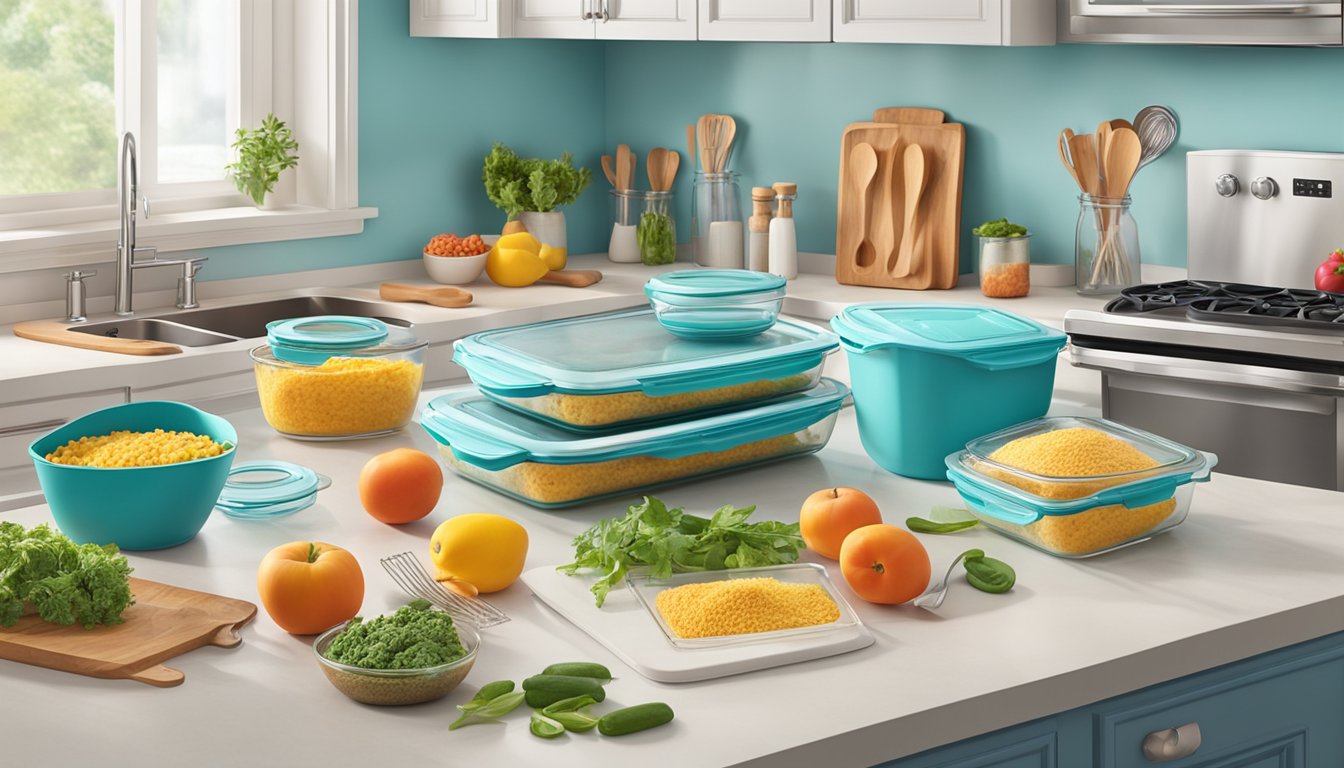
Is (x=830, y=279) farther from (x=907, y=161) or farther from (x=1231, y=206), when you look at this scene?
(x=1231, y=206)

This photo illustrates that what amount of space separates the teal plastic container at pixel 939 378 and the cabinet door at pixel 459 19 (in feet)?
8.31

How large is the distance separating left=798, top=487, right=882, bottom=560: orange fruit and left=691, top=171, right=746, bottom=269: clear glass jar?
108 inches

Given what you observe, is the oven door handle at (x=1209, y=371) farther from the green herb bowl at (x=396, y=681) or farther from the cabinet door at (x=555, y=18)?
the green herb bowl at (x=396, y=681)

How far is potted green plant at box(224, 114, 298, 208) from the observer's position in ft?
13.4

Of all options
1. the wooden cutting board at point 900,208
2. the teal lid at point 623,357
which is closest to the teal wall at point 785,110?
the wooden cutting board at point 900,208

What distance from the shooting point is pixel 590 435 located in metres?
1.90

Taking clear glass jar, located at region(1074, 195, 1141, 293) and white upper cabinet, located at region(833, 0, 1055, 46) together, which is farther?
clear glass jar, located at region(1074, 195, 1141, 293)

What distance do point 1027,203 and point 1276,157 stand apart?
76 cm

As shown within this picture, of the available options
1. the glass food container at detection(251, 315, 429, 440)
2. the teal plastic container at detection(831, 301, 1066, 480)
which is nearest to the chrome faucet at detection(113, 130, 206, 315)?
the glass food container at detection(251, 315, 429, 440)

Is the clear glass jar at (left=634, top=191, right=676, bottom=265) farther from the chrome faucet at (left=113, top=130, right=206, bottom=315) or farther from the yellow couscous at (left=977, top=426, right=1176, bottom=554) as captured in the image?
the yellow couscous at (left=977, top=426, right=1176, bottom=554)

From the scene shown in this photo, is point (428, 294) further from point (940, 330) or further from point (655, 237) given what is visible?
point (940, 330)

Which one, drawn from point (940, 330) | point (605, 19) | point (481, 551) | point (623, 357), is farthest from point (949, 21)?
point (481, 551)

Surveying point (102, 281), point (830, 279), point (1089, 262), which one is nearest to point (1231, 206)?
point (1089, 262)

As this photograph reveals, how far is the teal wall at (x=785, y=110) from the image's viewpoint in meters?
3.61
